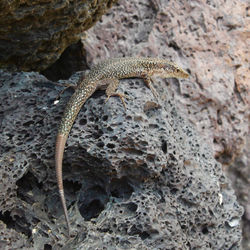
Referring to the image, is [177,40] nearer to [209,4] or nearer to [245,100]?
[209,4]

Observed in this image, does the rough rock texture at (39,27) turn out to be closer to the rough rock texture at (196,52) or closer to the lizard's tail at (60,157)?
the rough rock texture at (196,52)

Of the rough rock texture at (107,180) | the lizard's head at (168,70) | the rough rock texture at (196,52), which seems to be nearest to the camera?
the rough rock texture at (107,180)

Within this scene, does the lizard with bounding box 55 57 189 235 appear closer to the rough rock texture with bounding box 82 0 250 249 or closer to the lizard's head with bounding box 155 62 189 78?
the lizard's head with bounding box 155 62 189 78

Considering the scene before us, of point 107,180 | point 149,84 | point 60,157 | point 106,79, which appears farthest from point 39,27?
point 107,180

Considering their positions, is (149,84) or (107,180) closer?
(107,180)

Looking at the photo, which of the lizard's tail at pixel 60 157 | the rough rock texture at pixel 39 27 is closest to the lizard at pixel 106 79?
the lizard's tail at pixel 60 157

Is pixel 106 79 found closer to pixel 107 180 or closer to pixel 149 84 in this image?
pixel 149 84
